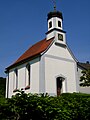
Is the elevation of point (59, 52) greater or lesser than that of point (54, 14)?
lesser

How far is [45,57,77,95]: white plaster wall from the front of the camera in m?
22.8

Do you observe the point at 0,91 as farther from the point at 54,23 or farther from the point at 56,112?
the point at 56,112

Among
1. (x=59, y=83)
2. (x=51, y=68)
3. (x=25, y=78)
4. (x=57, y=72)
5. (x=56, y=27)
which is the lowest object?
(x=59, y=83)

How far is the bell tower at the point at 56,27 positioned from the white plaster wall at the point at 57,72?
284 cm

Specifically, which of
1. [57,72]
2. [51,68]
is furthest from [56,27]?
[57,72]

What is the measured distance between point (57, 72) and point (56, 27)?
6127 millimetres

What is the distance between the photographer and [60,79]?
80.5 feet

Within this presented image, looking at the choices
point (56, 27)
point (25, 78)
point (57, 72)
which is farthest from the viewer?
point (56, 27)

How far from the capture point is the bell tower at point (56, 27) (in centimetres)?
2575

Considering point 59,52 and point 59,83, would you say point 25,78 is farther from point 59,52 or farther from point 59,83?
point 59,52

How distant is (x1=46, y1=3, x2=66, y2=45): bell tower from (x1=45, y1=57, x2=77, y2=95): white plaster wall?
9.31ft

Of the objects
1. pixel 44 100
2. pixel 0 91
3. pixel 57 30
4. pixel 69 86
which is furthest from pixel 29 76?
pixel 44 100

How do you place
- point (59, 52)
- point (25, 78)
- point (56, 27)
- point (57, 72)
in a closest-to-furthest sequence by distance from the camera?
point (57, 72)
point (59, 52)
point (25, 78)
point (56, 27)

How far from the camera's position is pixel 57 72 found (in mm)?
23906
